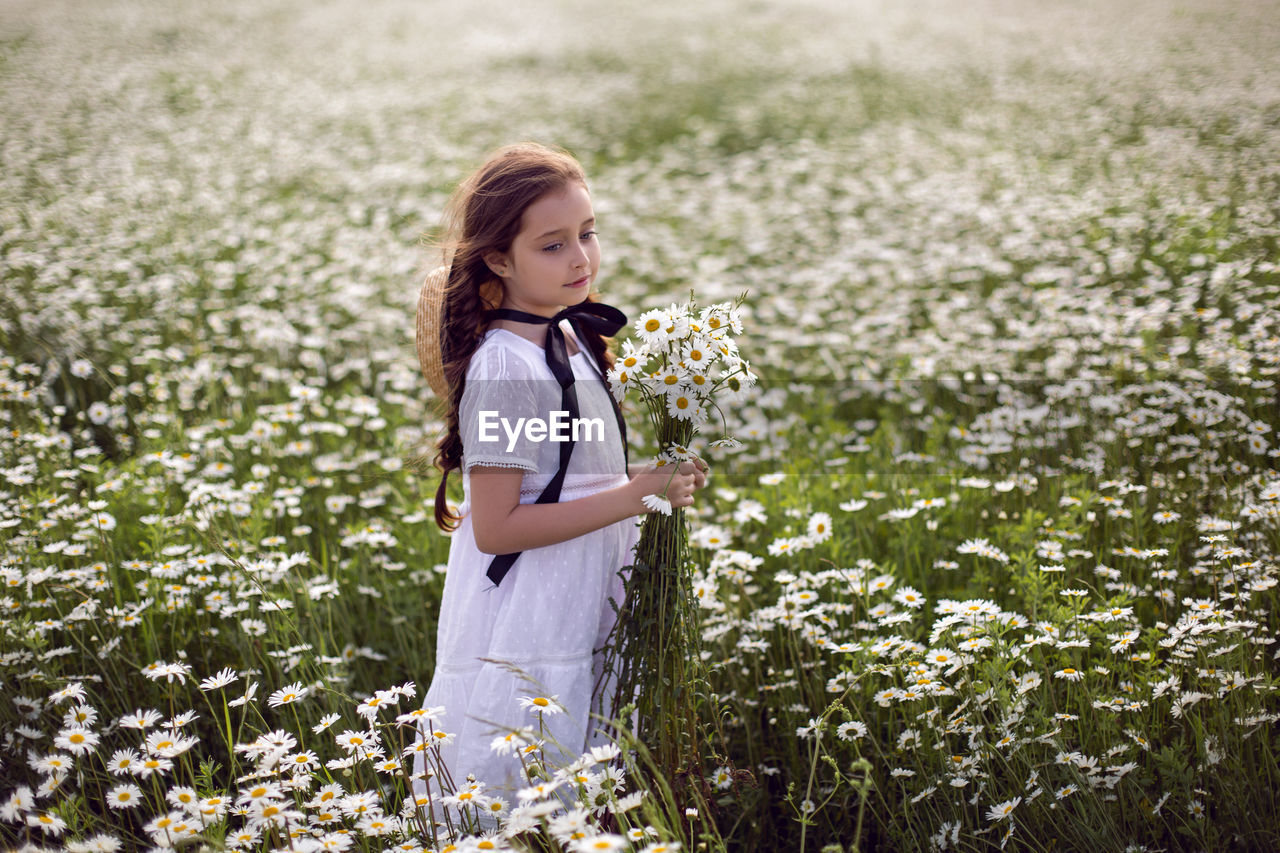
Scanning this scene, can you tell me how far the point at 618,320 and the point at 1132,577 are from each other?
187 centimetres

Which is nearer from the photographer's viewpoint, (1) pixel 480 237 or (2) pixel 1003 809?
(2) pixel 1003 809

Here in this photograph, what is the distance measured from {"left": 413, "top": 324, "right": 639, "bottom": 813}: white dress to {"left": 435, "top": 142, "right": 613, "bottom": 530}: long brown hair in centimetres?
11

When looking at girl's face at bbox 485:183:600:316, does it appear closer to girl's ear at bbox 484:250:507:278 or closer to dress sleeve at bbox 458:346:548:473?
girl's ear at bbox 484:250:507:278

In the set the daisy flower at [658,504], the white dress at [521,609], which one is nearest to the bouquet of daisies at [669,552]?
the daisy flower at [658,504]

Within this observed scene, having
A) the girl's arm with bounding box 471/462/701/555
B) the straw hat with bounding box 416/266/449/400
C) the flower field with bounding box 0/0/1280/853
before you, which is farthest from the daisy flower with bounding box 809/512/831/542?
the straw hat with bounding box 416/266/449/400

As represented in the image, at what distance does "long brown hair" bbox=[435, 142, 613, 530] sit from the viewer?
200 centimetres

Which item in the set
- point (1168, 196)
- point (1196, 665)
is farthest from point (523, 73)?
point (1196, 665)

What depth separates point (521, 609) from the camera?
6.52 feet

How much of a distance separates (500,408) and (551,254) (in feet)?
1.25

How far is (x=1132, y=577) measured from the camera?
276 centimetres

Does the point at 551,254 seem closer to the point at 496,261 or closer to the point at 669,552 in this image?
the point at 496,261

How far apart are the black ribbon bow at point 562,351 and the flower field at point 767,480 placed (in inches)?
16.2

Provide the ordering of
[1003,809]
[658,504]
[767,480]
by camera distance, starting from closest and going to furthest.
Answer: [658,504] → [1003,809] → [767,480]

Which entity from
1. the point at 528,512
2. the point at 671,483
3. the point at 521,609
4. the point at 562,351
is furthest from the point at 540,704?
the point at 562,351
